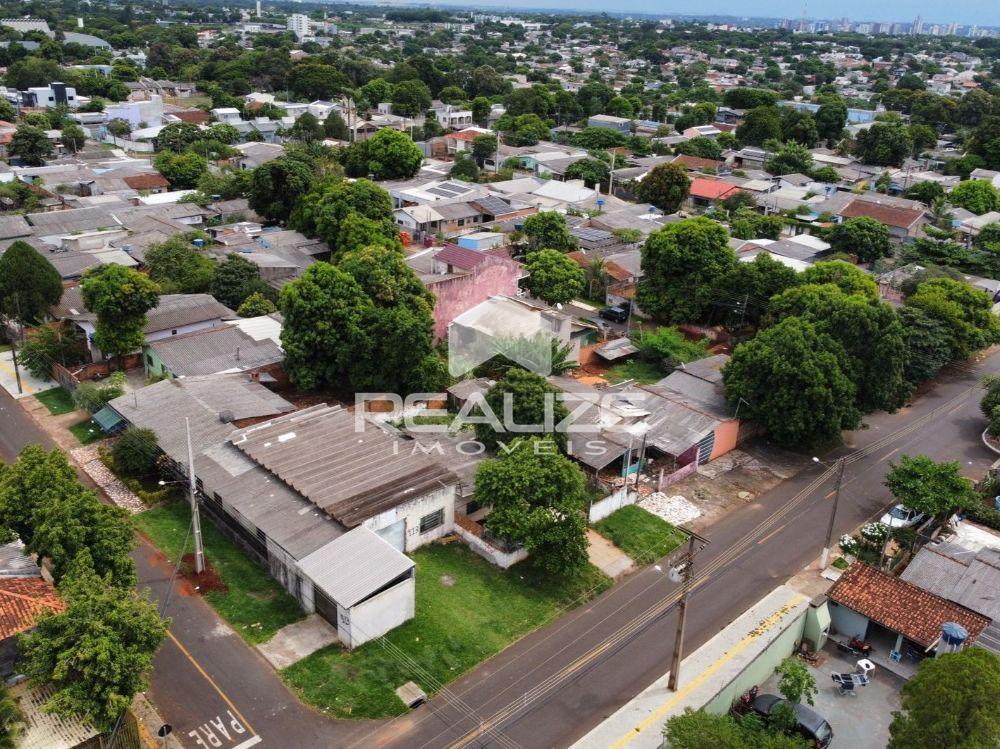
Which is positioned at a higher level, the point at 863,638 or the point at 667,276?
the point at 667,276

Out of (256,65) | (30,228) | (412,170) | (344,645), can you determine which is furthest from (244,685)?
(256,65)

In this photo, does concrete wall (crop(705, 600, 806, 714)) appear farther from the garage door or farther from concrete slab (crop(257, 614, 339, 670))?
the garage door

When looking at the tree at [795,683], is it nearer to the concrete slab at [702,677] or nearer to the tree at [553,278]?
the concrete slab at [702,677]

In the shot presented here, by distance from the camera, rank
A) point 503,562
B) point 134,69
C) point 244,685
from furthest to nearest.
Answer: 1. point 134,69
2. point 503,562
3. point 244,685

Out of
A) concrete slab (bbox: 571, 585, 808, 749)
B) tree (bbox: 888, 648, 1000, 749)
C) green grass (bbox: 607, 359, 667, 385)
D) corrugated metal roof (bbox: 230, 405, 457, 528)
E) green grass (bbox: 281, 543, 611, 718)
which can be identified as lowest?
green grass (bbox: 607, 359, 667, 385)

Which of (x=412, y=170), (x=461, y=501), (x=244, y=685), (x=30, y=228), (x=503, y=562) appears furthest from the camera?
(x=412, y=170)

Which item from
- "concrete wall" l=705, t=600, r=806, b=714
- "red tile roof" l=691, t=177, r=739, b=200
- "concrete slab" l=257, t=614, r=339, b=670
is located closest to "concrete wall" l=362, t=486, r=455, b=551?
"concrete slab" l=257, t=614, r=339, b=670

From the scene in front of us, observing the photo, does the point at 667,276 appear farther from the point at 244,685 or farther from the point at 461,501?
the point at 244,685

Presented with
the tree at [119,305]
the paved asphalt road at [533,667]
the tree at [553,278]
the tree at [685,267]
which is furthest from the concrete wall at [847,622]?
the tree at [119,305]
